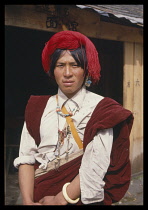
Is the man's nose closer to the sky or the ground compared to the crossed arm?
closer to the sky

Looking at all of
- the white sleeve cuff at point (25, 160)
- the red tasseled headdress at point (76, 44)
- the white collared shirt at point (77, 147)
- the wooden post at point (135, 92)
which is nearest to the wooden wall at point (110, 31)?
the wooden post at point (135, 92)

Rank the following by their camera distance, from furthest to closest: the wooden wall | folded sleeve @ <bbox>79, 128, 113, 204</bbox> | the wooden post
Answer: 1. the wooden post
2. the wooden wall
3. folded sleeve @ <bbox>79, 128, 113, 204</bbox>

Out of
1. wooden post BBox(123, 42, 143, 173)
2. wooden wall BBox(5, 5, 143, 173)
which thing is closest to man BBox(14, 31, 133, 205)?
wooden wall BBox(5, 5, 143, 173)

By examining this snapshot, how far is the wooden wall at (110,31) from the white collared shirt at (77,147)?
2180 millimetres

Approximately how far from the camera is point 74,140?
5.99 ft

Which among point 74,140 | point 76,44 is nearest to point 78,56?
point 76,44

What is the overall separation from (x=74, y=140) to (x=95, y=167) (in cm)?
25

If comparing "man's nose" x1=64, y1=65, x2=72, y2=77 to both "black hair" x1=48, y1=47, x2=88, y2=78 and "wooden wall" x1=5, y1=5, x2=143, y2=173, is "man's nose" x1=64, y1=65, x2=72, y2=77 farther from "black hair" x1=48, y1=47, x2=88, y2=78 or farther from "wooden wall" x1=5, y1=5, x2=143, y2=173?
"wooden wall" x1=5, y1=5, x2=143, y2=173

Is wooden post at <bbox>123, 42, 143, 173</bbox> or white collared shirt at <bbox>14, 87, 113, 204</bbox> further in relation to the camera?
wooden post at <bbox>123, 42, 143, 173</bbox>

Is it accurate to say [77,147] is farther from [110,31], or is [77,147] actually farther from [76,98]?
[110,31]

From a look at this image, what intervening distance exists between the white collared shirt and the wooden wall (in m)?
2.18

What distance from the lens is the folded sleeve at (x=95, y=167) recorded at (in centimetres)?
167

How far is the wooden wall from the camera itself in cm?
380

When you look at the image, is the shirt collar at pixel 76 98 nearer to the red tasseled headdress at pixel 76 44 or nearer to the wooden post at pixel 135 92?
the red tasseled headdress at pixel 76 44
